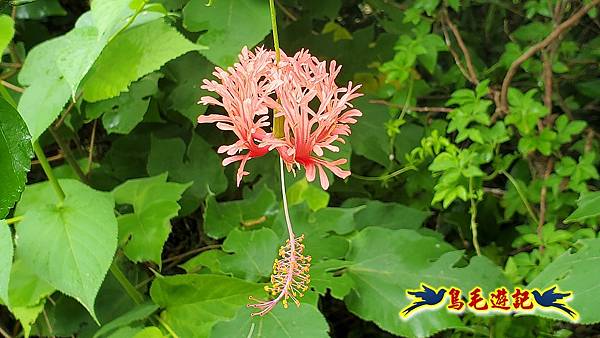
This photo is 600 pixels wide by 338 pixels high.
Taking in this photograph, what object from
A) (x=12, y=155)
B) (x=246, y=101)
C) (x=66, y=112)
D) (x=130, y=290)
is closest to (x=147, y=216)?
(x=130, y=290)

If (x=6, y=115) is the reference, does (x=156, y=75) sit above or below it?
below

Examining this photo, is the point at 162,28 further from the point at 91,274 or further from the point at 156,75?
the point at 91,274

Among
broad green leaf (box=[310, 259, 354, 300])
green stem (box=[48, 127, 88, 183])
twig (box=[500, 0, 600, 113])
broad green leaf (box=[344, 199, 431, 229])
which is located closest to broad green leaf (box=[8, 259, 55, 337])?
green stem (box=[48, 127, 88, 183])

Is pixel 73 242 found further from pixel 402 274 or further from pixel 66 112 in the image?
pixel 402 274

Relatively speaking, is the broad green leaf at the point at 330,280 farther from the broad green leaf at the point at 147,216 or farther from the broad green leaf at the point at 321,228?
the broad green leaf at the point at 147,216

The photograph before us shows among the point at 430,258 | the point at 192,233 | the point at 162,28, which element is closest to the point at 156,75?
the point at 162,28

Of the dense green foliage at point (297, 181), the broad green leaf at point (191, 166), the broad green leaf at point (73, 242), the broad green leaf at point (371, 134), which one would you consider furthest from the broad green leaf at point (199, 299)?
the broad green leaf at point (371, 134)

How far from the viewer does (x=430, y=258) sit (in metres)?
0.92

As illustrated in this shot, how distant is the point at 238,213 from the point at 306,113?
625 millimetres

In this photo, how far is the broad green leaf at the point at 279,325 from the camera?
2.52 feet

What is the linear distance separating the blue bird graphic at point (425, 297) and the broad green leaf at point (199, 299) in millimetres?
188

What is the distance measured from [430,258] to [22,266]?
1.71 ft

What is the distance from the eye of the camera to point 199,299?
0.87m

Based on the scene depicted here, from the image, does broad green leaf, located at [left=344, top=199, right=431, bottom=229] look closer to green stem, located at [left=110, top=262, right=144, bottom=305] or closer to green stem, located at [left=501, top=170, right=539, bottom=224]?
green stem, located at [left=501, top=170, right=539, bottom=224]
